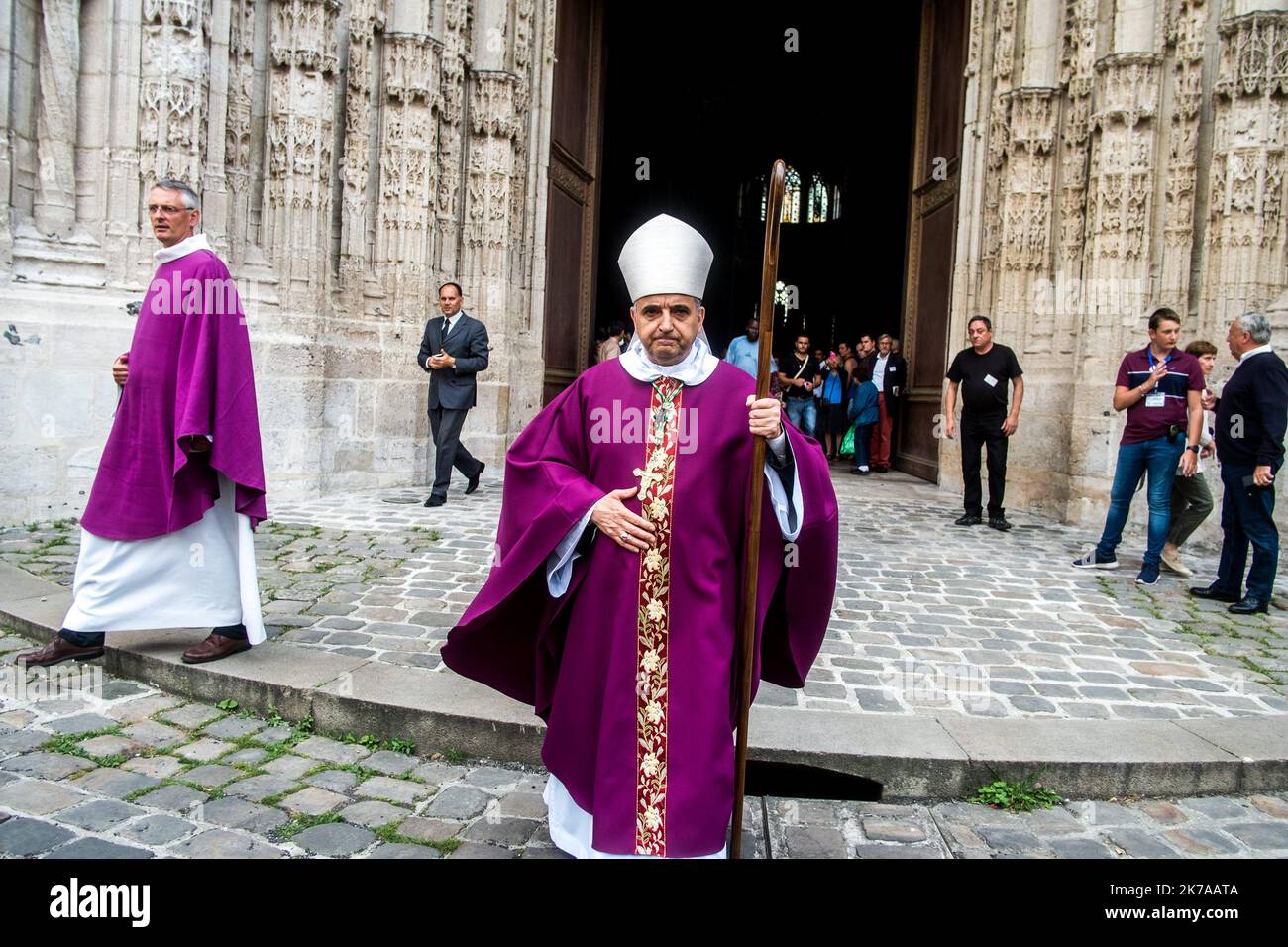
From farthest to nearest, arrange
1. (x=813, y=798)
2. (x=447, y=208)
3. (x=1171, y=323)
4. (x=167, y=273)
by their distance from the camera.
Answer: (x=447, y=208)
(x=1171, y=323)
(x=167, y=273)
(x=813, y=798)

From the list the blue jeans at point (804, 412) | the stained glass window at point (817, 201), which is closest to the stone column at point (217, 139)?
the blue jeans at point (804, 412)

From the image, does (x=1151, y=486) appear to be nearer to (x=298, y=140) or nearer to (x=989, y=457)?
(x=989, y=457)

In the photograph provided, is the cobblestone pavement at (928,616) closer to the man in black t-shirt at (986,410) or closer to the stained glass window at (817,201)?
the man in black t-shirt at (986,410)

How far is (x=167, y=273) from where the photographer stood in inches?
169

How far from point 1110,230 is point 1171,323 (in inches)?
115

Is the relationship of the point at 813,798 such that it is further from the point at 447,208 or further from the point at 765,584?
the point at 447,208

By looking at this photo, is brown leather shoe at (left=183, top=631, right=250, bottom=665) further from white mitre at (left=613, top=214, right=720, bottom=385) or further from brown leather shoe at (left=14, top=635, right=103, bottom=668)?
white mitre at (left=613, top=214, right=720, bottom=385)

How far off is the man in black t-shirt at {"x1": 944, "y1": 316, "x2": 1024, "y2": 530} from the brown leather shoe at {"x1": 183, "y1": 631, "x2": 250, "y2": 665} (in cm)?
677

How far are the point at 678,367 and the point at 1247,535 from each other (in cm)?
515

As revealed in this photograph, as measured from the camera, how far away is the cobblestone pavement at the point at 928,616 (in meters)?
4.32

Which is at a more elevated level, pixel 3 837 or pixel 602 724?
pixel 602 724

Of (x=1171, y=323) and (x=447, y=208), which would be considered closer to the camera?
(x=1171, y=323)

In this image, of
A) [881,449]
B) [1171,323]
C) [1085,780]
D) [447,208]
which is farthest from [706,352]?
[881,449]
